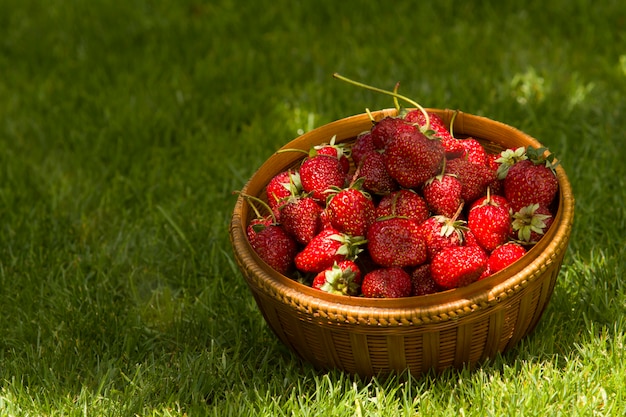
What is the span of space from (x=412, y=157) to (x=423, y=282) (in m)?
0.37

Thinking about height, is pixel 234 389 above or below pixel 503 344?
below

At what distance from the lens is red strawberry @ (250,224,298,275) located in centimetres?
257

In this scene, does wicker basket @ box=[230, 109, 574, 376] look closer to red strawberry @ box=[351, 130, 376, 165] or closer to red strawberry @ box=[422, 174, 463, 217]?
red strawberry @ box=[422, 174, 463, 217]

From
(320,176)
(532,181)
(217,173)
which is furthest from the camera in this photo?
(217,173)

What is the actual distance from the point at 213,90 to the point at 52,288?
5.30ft

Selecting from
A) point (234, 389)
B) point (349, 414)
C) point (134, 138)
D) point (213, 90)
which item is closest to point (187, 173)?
point (134, 138)

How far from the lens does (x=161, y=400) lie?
8.68 feet

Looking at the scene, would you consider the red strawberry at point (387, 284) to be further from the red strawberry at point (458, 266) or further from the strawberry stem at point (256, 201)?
the strawberry stem at point (256, 201)

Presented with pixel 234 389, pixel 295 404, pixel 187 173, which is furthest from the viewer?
pixel 187 173

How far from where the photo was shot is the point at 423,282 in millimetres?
2488

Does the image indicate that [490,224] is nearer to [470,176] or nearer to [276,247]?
[470,176]

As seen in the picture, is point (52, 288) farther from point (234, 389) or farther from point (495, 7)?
point (495, 7)

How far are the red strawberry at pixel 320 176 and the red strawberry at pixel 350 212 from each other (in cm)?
10

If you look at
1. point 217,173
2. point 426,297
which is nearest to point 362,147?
point 426,297
